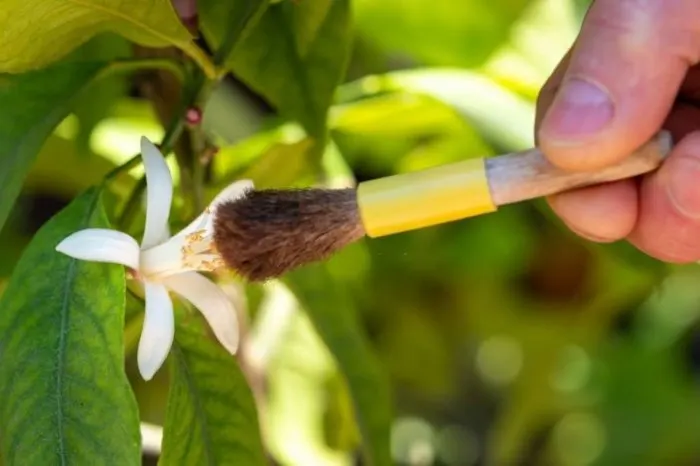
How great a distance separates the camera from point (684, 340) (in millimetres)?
1283

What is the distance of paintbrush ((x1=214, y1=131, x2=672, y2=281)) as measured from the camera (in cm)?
47

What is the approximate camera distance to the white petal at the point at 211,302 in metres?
0.50

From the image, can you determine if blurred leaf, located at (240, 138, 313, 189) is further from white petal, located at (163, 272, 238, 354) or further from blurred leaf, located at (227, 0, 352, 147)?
white petal, located at (163, 272, 238, 354)

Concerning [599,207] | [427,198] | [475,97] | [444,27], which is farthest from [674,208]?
[444,27]

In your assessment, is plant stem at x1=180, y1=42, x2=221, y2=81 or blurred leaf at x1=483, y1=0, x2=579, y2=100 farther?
blurred leaf at x1=483, y1=0, x2=579, y2=100

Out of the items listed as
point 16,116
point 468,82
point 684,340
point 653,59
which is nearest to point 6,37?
point 16,116

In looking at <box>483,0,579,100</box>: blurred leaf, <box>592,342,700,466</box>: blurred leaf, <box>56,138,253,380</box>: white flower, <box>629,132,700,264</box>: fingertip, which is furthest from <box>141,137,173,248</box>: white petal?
<box>592,342,700,466</box>: blurred leaf

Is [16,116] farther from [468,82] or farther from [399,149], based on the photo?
[399,149]

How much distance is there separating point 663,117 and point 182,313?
0.28 metres

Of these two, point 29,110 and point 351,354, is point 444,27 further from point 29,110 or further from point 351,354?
point 29,110

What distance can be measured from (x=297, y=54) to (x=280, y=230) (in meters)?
0.17

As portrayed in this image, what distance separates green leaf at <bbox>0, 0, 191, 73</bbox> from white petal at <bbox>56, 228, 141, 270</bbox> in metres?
0.09

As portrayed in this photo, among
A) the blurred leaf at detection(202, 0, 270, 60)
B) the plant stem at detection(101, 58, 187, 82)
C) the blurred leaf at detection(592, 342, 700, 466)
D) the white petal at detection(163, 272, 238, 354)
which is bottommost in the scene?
the blurred leaf at detection(592, 342, 700, 466)

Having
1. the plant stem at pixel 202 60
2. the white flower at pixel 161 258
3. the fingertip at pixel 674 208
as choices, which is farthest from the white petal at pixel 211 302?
the fingertip at pixel 674 208
